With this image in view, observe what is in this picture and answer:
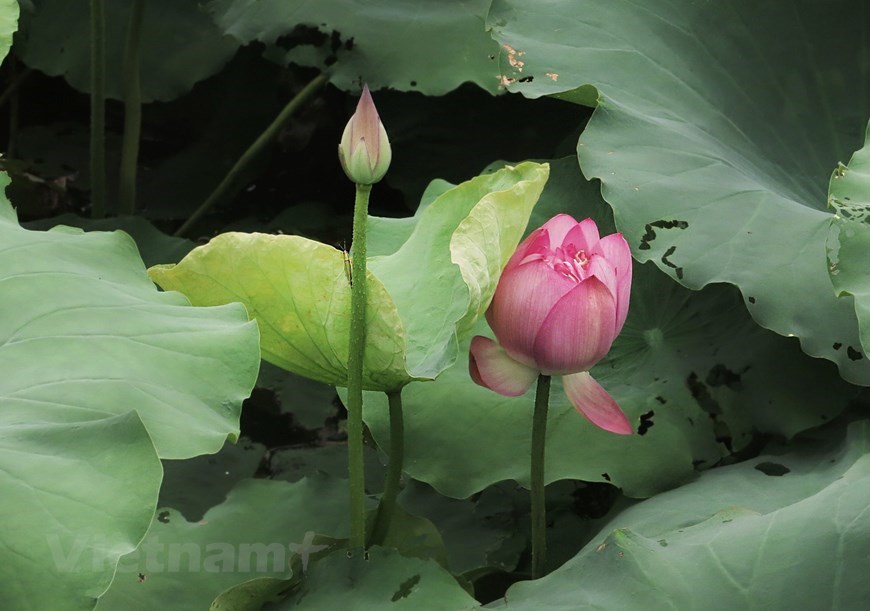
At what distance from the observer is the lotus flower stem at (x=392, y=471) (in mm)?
972

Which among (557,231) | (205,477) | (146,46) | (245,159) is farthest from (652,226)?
(146,46)

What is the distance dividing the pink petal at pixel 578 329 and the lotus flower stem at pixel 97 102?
1.00 metres

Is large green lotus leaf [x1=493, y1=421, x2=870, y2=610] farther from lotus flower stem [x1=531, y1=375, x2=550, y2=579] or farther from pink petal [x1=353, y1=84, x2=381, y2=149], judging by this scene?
pink petal [x1=353, y1=84, x2=381, y2=149]

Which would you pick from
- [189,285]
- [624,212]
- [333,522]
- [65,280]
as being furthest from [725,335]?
[65,280]

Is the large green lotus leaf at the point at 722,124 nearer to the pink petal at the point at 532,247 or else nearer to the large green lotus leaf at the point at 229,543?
the pink petal at the point at 532,247

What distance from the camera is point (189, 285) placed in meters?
0.98

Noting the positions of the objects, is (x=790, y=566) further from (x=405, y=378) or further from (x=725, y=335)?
(x=725, y=335)

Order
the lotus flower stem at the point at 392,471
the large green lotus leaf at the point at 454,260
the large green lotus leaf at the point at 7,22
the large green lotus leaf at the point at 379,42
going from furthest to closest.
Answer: the large green lotus leaf at the point at 379,42 → the large green lotus leaf at the point at 7,22 → the lotus flower stem at the point at 392,471 → the large green lotus leaf at the point at 454,260

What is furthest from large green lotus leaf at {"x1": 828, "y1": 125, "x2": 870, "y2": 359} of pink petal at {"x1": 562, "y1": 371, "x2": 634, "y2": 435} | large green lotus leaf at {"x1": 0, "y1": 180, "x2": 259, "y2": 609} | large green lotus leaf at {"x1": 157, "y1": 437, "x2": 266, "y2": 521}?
large green lotus leaf at {"x1": 157, "y1": 437, "x2": 266, "y2": 521}

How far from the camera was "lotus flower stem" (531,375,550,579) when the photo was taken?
0.93 metres

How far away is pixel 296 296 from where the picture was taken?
92 centimetres

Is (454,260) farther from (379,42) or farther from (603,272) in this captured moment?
(379,42)

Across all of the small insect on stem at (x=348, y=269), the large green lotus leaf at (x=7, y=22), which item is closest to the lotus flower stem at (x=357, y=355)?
the small insect on stem at (x=348, y=269)

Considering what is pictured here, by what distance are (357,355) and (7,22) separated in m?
0.68
